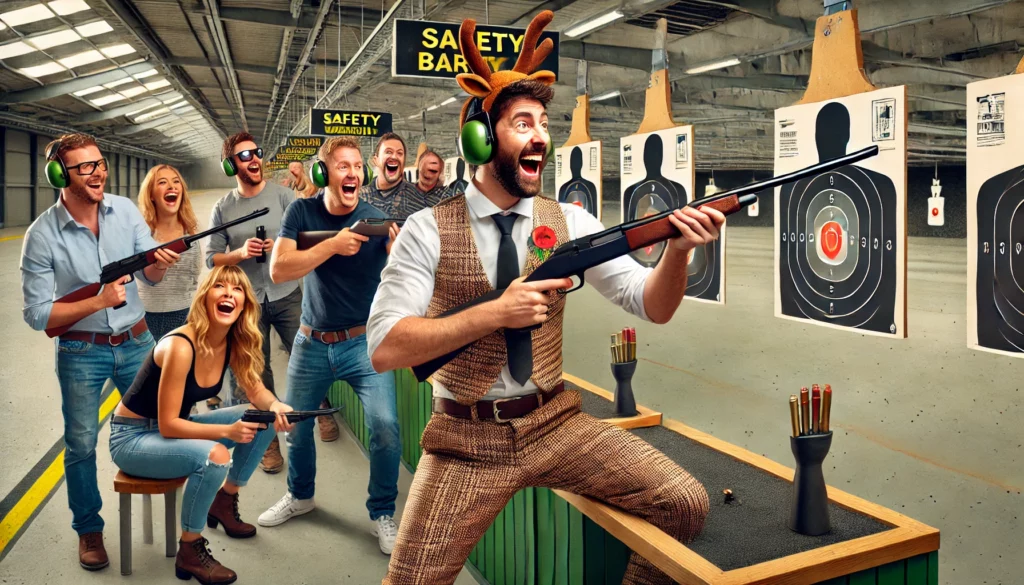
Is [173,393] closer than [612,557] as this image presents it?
No

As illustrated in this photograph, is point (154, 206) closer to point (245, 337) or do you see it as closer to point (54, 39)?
point (245, 337)

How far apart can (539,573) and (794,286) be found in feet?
6.00

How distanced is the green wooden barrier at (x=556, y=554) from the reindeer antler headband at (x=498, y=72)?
1082 millimetres

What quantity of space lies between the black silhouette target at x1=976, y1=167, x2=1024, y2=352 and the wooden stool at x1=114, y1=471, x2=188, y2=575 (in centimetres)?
282

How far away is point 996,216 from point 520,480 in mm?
1917

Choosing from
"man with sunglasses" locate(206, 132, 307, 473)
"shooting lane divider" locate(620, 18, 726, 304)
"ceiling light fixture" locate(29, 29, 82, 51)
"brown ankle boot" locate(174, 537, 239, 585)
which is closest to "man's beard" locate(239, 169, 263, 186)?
"man with sunglasses" locate(206, 132, 307, 473)

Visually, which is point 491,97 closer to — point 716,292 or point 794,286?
point 794,286

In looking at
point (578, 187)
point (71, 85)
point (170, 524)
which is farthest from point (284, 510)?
point (71, 85)

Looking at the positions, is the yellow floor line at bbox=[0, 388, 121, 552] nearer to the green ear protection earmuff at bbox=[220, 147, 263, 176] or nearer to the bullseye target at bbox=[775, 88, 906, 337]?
the green ear protection earmuff at bbox=[220, 147, 263, 176]

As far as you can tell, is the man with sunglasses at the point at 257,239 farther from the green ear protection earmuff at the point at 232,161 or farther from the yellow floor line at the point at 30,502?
the yellow floor line at the point at 30,502

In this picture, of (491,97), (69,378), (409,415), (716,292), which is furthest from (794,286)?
(69,378)

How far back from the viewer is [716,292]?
14.5 feet

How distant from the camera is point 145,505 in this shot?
10.3 feet

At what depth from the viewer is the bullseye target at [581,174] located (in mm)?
5855
